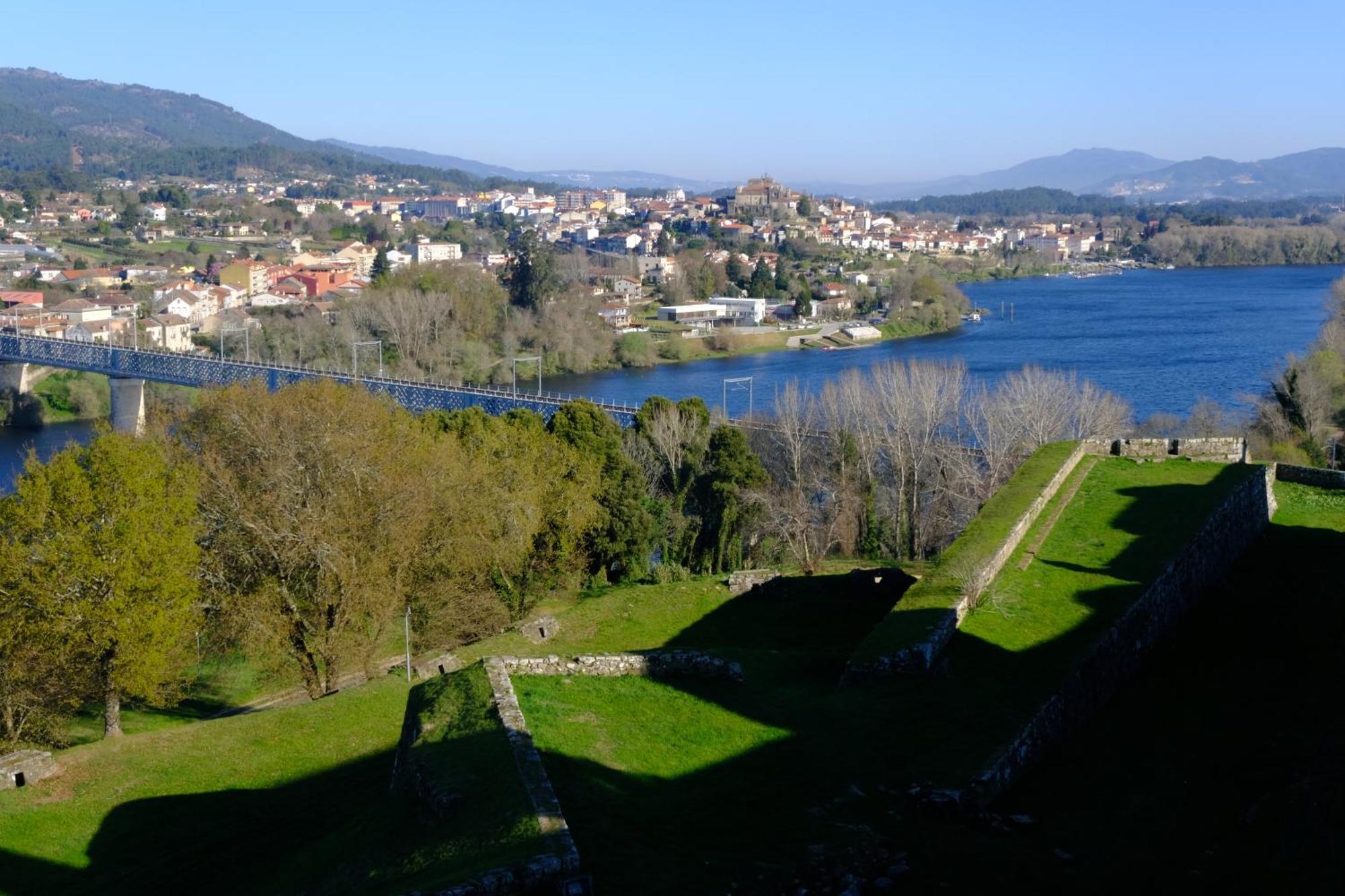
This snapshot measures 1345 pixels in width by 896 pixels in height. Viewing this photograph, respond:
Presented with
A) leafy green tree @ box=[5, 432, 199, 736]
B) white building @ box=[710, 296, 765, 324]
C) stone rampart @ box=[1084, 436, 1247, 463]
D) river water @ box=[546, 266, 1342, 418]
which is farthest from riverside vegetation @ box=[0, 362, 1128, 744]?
white building @ box=[710, 296, 765, 324]

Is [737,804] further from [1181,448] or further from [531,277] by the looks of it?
[531,277]

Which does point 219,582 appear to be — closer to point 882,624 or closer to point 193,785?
point 193,785

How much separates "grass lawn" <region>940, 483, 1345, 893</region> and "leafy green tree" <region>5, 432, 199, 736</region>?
847 cm

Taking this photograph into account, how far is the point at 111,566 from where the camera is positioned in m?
12.0

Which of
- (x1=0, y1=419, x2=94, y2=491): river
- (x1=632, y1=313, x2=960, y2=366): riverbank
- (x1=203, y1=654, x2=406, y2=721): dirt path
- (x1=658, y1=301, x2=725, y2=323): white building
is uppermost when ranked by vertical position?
(x1=658, y1=301, x2=725, y2=323): white building

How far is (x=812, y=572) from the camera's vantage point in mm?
15797

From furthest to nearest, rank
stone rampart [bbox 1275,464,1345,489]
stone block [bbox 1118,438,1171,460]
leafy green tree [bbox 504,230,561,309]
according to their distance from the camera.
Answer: leafy green tree [bbox 504,230,561,309] < stone block [bbox 1118,438,1171,460] < stone rampart [bbox 1275,464,1345,489]

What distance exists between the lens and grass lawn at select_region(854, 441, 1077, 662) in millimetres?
9547

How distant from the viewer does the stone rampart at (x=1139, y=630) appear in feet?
25.4

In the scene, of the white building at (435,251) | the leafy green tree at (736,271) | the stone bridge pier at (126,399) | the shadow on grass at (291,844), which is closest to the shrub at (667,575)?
the shadow on grass at (291,844)

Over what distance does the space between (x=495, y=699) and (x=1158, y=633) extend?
5742mm

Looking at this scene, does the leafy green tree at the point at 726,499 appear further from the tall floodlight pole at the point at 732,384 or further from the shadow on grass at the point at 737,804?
the tall floodlight pole at the point at 732,384

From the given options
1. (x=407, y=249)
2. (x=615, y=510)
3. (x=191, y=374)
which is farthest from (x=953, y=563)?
(x=407, y=249)

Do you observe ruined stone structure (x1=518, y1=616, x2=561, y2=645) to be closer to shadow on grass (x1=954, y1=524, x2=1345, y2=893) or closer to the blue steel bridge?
shadow on grass (x1=954, y1=524, x2=1345, y2=893)
